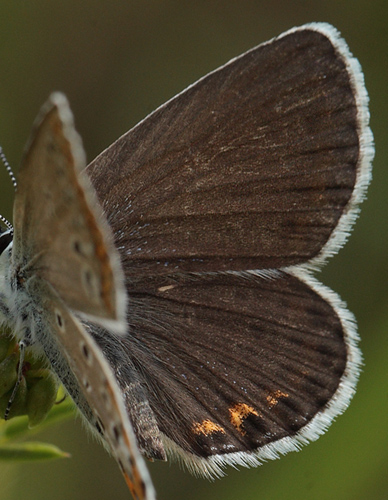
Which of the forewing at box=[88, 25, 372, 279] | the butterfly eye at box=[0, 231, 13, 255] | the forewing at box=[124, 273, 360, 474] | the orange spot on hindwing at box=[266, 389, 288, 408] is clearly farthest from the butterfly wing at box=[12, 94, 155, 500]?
the orange spot on hindwing at box=[266, 389, 288, 408]

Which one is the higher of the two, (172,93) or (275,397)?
(172,93)

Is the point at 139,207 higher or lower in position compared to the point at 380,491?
higher

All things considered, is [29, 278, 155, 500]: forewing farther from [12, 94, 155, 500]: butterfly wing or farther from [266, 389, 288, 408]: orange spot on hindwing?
[266, 389, 288, 408]: orange spot on hindwing

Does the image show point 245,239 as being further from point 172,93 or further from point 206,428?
point 172,93

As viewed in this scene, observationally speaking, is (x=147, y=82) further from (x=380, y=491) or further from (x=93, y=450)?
(x=380, y=491)

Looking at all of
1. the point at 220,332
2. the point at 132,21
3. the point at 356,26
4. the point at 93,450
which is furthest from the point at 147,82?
the point at 220,332

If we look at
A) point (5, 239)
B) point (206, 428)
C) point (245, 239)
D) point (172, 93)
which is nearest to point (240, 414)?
point (206, 428)

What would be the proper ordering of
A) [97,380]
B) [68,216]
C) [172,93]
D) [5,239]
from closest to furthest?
[68,216], [97,380], [5,239], [172,93]
